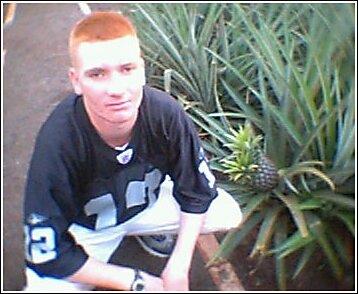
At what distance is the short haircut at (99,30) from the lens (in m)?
1.70

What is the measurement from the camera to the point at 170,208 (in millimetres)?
2225

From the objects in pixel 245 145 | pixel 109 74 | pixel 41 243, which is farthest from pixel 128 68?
pixel 245 145

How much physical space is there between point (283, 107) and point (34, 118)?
3.38ft

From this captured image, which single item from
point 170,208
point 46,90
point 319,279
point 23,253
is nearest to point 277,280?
point 319,279

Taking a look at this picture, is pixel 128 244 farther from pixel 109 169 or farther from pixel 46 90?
pixel 46 90

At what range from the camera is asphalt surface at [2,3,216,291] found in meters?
2.29

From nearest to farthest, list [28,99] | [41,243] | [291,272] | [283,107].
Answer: [41,243], [291,272], [283,107], [28,99]

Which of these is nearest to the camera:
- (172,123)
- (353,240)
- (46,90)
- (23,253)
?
(172,123)

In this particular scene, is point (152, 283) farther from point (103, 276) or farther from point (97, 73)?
point (97, 73)

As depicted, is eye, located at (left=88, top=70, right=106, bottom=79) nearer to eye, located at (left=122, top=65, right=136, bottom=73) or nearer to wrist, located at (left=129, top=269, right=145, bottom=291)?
eye, located at (left=122, top=65, right=136, bottom=73)

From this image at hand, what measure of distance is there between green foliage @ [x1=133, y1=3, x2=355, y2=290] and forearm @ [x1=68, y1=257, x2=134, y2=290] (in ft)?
1.30

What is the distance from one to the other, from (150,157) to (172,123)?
0.51 feet

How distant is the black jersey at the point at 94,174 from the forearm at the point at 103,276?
0.9 inches

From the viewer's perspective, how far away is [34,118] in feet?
9.75
